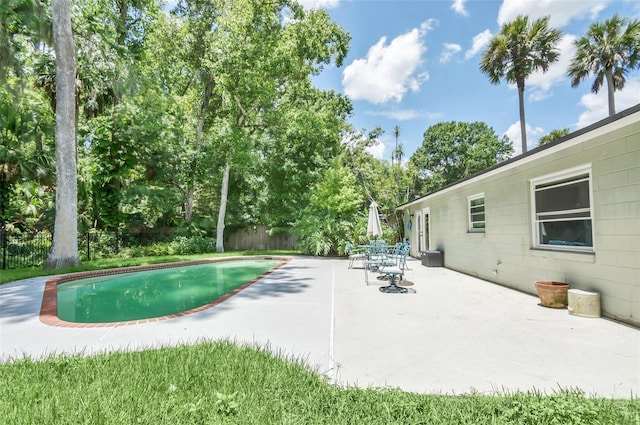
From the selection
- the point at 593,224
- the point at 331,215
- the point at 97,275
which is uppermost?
the point at 331,215

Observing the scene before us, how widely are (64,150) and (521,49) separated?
81.9ft

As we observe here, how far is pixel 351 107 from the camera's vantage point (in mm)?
24578

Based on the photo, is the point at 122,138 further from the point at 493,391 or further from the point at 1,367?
the point at 493,391

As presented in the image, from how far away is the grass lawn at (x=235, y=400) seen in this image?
2.30 meters

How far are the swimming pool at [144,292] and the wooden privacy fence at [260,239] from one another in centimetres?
847

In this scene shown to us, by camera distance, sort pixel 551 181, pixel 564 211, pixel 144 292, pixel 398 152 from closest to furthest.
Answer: pixel 564 211
pixel 551 181
pixel 144 292
pixel 398 152

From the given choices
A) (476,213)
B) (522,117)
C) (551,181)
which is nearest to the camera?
(551,181)

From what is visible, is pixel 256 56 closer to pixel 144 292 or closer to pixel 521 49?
pixel 144 292

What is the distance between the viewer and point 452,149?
37.5m

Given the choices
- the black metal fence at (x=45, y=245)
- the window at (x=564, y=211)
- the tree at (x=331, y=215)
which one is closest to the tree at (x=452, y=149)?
the tree at (x=331, y=215)

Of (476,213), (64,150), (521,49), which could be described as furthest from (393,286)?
(521,49)

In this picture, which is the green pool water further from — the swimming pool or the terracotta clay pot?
the terracotta clay pot

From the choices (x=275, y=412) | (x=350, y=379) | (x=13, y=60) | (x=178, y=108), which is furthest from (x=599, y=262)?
(x=178, y=108)

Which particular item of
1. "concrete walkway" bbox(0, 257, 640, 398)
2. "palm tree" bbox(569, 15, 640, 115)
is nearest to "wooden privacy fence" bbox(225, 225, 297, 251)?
"concrete walkway" bbox(0, 257, 640, 398)
